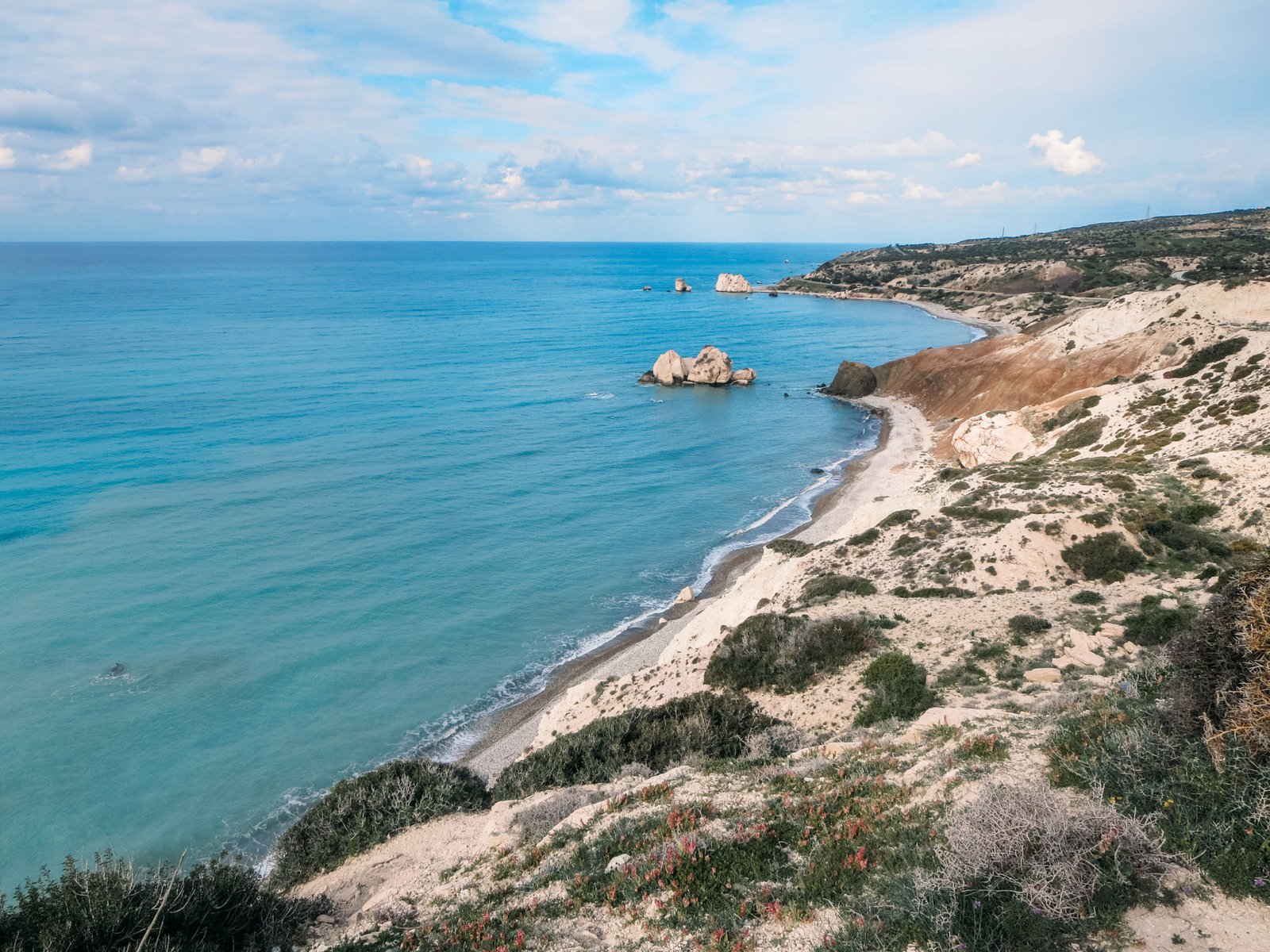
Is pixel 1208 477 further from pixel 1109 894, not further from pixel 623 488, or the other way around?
pixel 623 488

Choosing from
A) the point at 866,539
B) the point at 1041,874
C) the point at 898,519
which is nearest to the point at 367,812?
the point at 1041,874

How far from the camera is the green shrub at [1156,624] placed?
1753 centimetres

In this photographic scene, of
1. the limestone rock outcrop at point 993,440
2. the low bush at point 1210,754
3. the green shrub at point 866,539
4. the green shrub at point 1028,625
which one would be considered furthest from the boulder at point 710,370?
the low bush at point 1210,754

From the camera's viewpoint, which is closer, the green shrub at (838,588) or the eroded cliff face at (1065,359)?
the green shrub at (838,588)

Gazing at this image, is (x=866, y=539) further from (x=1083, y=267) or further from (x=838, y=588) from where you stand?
(x=1083, y=267)

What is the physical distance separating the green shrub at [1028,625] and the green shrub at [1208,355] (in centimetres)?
3258

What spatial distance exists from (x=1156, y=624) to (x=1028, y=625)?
2841mm

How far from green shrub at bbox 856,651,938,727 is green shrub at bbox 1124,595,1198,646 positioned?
5340 millimetres

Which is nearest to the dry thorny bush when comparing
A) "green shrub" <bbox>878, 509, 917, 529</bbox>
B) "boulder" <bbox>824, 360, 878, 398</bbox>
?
"green shrub" <bbox>878, 509, 917, 529</bbox>

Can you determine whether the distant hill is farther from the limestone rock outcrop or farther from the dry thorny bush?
the dry thorny bush

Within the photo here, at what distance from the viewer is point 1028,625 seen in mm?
19297

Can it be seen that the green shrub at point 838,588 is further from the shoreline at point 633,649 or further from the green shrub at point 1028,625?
the shoreline at point 633,649

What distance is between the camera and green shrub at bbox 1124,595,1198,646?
17.5m

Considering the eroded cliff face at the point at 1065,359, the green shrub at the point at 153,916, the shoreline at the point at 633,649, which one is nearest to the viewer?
the green shrub at the point at 153,916
